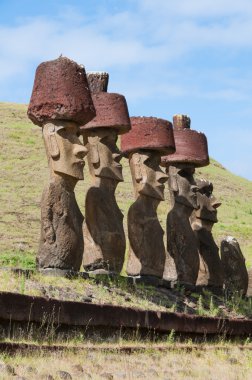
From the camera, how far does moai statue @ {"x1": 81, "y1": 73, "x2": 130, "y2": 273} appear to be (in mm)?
9633

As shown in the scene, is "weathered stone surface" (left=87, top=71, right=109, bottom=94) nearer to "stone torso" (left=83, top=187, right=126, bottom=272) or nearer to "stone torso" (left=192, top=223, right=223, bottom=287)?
"stone torso" (left=83, top=187, right=126, bottom=272)

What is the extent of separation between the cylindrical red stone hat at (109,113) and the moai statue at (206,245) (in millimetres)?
2927

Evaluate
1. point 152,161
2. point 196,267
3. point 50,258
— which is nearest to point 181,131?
point 152,161

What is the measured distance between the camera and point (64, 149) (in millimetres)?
8766

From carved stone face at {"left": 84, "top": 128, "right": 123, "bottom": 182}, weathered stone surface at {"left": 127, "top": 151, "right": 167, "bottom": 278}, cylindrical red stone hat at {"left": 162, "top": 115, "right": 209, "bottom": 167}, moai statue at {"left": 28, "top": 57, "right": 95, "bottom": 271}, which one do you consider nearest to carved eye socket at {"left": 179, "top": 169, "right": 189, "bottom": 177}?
cylindrical red stone hat at {"left": 162, "top": 115, "right": 209, "bottom": 167}

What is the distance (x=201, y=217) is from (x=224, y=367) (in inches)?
267

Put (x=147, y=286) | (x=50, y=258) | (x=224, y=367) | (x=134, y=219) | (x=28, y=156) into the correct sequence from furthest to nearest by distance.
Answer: (x=28, y=156)
(x=134, y=219)
(x=147, y=286)
(x=50, y=258)
(x=224, y=367)

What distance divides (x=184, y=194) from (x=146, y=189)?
4.12 ft

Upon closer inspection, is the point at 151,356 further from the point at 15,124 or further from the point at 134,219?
the point at 15,124

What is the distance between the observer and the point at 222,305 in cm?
1105

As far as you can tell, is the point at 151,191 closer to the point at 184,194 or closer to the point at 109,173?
the point at 109,173

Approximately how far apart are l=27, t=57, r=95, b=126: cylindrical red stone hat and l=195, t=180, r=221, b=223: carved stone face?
435 centimetres

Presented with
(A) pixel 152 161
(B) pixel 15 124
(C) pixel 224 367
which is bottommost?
(C) pixel 224 367

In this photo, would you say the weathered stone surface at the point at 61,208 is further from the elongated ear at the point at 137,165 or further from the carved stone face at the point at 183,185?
the carved stone face at the point at 183,185
